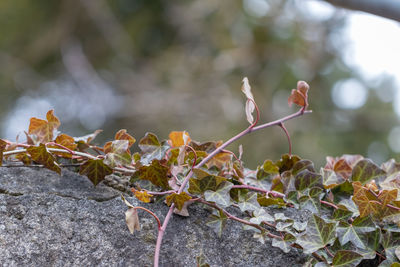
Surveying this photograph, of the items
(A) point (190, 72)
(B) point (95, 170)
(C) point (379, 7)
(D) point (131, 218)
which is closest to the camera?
(D) point (131, 218)

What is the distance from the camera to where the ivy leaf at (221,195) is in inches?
18.0

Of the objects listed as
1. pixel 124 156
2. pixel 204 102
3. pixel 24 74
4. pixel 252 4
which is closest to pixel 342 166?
pixel 124 156

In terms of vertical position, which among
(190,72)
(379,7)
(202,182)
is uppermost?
(379,7)

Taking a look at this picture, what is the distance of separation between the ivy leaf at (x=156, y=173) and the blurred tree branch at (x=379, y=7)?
0.63 meters

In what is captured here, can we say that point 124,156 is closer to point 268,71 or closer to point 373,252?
point 373,252

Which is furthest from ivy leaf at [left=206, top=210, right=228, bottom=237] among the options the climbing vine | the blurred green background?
the blurred green background

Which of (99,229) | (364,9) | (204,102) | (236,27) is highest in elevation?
(364,9)

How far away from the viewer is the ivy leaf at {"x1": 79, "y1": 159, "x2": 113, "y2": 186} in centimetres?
51

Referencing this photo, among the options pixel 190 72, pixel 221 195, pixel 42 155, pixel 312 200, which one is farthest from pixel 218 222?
pixel 190 72

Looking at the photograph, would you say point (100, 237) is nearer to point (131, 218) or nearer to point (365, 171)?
point (131, 218)

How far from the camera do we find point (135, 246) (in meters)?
0.46

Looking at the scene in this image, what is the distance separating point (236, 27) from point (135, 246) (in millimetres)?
3346

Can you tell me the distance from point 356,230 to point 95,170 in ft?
1.19

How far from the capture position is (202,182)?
0.47m
